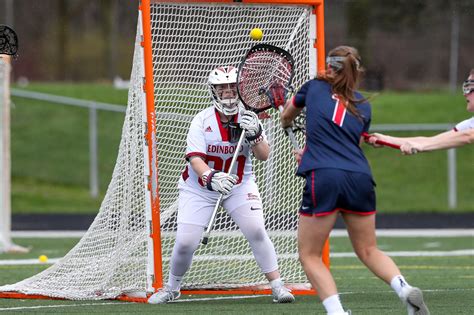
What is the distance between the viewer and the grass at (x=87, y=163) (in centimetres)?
1841

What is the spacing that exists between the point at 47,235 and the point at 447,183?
315 inches

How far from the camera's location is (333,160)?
5973mm

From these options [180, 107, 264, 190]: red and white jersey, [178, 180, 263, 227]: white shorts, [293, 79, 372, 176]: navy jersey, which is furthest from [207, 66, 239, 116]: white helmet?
[293, 79, 372, 176]: navy jersey

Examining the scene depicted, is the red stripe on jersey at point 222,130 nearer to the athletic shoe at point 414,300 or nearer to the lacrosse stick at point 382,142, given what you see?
the lacrosse stick at point 382,142

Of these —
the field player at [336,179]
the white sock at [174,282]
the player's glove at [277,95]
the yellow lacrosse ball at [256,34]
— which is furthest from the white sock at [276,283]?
the yellow lacrosse ball at [256,34]

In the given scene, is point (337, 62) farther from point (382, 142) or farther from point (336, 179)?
point (336, 179)

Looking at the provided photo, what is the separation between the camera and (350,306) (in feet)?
24.2

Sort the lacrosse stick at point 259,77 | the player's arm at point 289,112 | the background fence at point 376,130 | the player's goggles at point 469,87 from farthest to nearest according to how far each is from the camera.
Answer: the background fence at point 376,130, the lacrosse stick at point 259,77, the player's goggles at point 469,87, the player's arm at point 289,112

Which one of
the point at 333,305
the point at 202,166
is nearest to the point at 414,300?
the point at 333,305

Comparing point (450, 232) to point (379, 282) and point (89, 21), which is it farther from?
point (89, 21)

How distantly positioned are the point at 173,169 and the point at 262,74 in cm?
133

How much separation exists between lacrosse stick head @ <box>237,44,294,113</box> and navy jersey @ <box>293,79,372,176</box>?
1.19m

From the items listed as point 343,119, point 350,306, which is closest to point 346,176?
point 343,119

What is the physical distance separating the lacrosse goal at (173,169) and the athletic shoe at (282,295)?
0.61m
